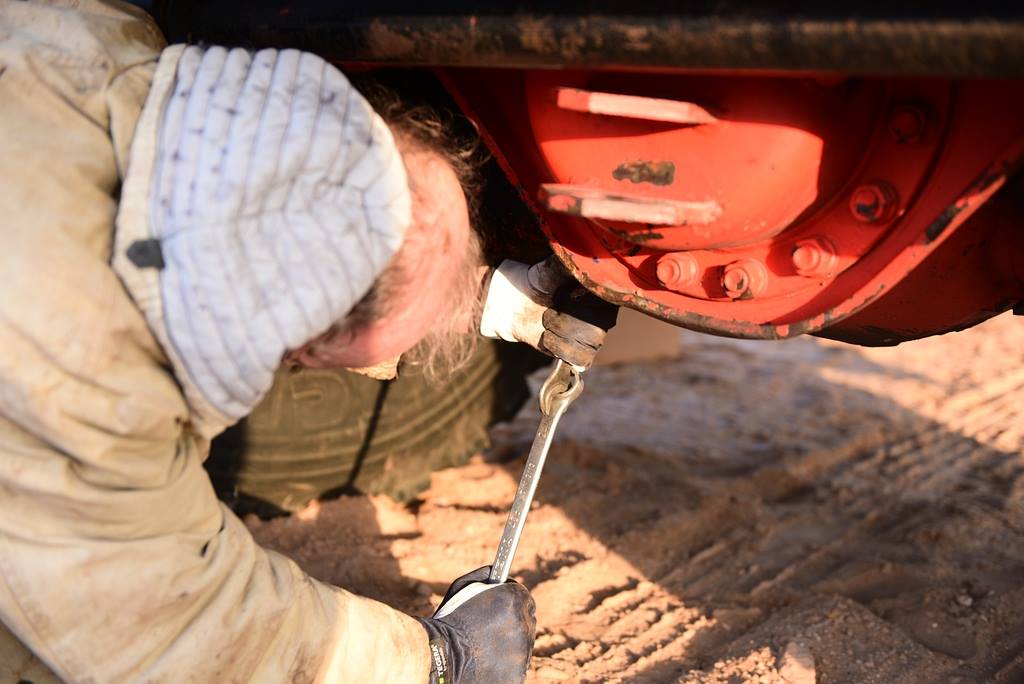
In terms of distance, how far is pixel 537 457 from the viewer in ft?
4.94

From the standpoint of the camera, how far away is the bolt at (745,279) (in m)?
1.20

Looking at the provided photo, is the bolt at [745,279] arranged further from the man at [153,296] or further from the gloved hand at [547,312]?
the man at [153,296]

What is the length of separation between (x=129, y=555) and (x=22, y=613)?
0.42ft

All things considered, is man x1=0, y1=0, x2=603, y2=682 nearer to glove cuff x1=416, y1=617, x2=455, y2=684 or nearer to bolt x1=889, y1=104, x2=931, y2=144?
glove cuff x1=416, y1=617, x2=455, y2=684

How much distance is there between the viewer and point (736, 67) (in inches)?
39.0

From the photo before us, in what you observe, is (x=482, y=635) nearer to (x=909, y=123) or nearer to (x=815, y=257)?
(x=815, y=257)

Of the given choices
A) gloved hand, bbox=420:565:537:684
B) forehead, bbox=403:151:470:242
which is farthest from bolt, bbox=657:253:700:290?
gloved hand, bbox=420:565:537:684

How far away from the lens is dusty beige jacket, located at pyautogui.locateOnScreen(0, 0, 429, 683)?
1020 millimetres

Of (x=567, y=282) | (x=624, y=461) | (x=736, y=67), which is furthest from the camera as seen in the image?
(x=624, y=461)

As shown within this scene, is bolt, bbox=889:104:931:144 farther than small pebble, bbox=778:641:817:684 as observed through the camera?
No

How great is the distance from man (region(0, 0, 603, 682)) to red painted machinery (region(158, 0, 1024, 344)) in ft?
0.66

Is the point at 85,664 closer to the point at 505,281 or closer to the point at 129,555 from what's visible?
the point at 129,555

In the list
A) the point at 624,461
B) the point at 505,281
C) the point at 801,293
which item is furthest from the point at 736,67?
the point at 624,461

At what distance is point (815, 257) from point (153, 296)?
0.74 meters
